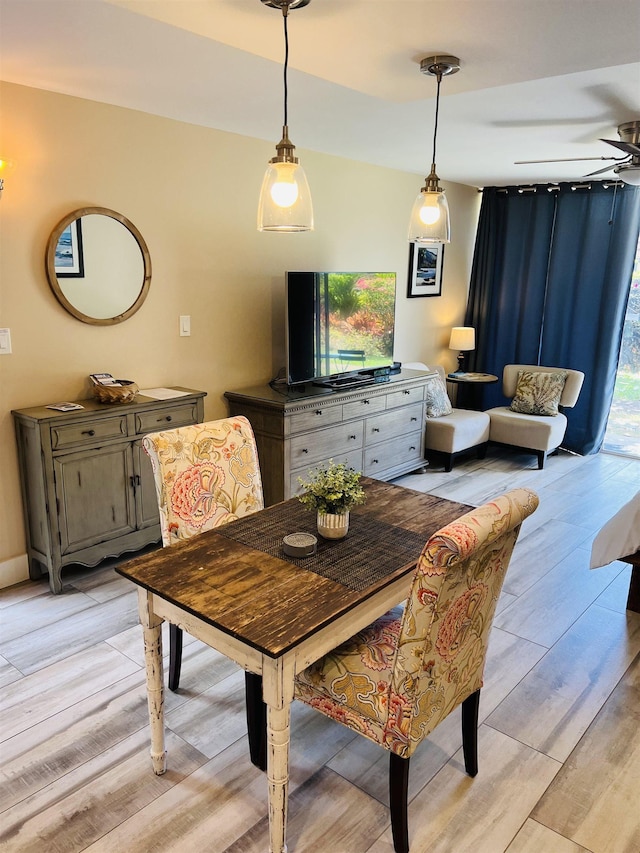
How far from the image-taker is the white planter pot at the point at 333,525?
198 cm

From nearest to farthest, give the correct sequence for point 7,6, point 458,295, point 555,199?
point 7,6 → point 555,199 → point 458,295

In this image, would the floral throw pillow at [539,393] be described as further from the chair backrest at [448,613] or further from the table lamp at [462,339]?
the chair backrest at [448,613]

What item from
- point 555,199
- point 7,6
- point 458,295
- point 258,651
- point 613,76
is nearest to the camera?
point 258,651

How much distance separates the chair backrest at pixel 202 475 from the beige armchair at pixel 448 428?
299 centimetres

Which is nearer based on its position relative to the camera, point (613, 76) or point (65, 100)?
point (613, 76)

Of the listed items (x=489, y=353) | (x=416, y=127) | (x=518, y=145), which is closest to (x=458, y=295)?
(x=489, y=353)

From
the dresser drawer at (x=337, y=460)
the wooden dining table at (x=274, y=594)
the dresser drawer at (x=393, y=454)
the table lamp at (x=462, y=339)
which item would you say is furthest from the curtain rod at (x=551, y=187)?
the wooden dining table at (x=274, y=594)

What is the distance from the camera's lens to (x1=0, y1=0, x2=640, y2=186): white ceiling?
1.81 meters

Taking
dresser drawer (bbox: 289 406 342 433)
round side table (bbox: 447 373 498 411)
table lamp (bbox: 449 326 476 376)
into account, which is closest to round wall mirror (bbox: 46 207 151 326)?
dresser drawer (bbox: 289 406 342 433)

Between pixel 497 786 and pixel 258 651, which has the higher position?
pixel 258 651

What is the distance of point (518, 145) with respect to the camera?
4.08 meters

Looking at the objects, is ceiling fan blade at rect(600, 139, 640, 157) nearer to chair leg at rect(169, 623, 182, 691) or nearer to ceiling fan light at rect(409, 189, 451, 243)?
ceiling fan light at rect(409, 189, 451, 243)

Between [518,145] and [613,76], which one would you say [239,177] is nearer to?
[518,145]

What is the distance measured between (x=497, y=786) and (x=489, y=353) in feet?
16.4
